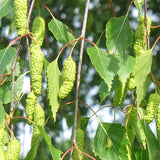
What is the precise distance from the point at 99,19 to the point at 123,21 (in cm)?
185

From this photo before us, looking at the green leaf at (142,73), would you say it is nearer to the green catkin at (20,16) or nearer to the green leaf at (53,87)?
the green leaf at (53,87)

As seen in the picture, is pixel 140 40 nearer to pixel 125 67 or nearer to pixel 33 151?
pixel 125 67

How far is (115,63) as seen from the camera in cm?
123

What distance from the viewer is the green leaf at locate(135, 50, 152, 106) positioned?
3.74ft

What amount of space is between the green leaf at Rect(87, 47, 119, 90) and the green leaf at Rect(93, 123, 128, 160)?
0.21 meters

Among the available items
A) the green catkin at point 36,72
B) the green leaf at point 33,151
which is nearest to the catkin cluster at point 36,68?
the green catkin at point 36,72

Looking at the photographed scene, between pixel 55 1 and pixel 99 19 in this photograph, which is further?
pixel 99 19

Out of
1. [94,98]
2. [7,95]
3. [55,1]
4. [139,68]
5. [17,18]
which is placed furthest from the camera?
[94,98]

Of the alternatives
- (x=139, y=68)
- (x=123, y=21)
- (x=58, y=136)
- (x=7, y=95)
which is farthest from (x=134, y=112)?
(x=58, y=136)

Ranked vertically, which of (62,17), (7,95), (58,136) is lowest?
(58,136)

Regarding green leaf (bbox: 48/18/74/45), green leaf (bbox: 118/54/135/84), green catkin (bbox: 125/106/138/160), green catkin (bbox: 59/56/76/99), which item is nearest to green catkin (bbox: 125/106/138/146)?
green catkin (bbox: 125/106/138/160)

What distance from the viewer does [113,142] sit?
135 centimetres

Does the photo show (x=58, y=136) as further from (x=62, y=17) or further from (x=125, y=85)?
(x=125, y=85)

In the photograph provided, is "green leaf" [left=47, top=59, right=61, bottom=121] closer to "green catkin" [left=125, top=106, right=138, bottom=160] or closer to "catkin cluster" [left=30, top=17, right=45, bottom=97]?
"catkin cluster" [left=30, top=17, right=45, bottom=97]
